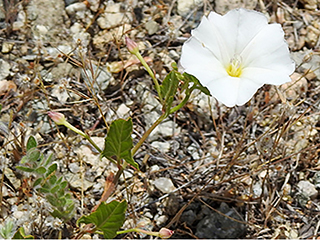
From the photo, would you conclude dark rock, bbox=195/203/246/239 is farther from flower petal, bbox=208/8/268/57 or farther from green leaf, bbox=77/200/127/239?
flower petal, bbox=208/8/268/57

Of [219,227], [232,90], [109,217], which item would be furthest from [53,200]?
[232,90]

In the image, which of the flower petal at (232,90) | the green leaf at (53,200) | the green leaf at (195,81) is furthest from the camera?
the green leaf at (53,200)

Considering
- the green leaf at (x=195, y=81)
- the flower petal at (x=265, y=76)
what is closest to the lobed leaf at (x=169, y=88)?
the green leaf at (x=195, y=81)

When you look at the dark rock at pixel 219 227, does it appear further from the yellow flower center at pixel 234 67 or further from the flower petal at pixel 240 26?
the flower petal at pixel 240 26

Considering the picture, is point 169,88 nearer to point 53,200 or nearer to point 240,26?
point 240,26

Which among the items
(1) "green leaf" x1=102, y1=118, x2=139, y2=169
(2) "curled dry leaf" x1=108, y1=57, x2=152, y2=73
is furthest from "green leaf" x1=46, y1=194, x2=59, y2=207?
(2) "curled dry leaf" x1=108, y1=57, x2=152, y2=73

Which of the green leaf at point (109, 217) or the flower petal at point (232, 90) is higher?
the flower petal at point (232, 90)

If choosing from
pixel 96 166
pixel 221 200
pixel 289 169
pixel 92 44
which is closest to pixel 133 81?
pixel 92 44

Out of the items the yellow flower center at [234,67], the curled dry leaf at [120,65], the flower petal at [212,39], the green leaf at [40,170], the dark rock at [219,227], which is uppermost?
the flower petal at [212,39]
